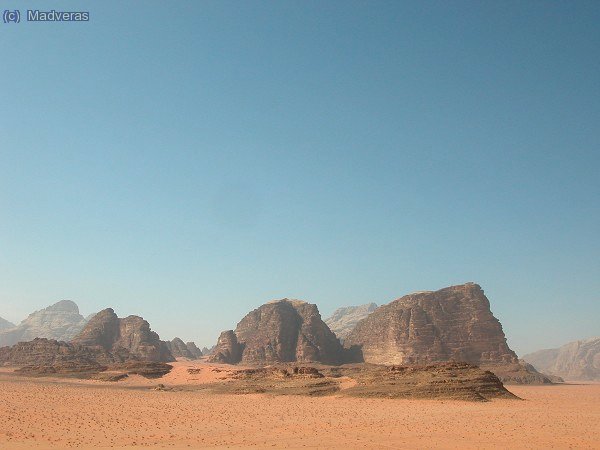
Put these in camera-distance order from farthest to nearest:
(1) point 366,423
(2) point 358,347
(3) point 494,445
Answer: (2) point 358,347, (1) point 366,423, (3) point 494,445

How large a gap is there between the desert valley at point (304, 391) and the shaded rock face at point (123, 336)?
1.08 ft

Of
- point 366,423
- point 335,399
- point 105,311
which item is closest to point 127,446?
point 366,423

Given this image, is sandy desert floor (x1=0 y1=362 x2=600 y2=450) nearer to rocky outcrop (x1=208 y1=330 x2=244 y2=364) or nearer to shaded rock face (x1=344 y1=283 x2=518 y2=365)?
shaded rock face (x1=344 y1=283 x2=518 y2=365)

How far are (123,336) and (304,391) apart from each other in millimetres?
75149

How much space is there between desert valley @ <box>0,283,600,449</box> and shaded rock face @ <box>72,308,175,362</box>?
0.33m

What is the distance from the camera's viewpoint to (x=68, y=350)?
80875 millimetres

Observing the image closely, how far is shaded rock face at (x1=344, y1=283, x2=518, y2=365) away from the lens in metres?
86.1

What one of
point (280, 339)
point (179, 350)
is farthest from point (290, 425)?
point (179, 350)

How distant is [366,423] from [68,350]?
7547 cm

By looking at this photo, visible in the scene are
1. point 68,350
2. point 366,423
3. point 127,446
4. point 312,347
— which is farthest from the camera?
point 312,347

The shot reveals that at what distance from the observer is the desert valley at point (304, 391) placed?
2041cm

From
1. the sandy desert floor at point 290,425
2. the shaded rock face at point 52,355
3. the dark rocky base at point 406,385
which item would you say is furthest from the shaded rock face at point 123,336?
the sandy desert floor at point 290,425

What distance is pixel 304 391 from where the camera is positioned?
43750mm

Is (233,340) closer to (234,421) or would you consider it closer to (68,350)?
(68,350)
